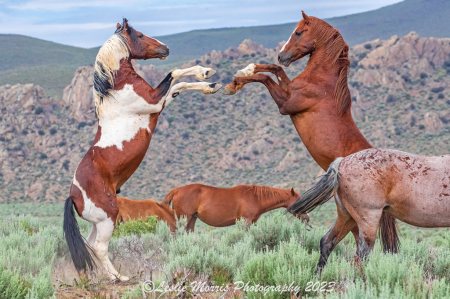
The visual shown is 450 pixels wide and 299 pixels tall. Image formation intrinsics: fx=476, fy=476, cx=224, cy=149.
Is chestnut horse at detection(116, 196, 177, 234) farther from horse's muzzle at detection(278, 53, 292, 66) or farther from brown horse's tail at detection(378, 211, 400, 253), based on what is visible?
brown horse's tail at detection(378, 211, 400, 253)

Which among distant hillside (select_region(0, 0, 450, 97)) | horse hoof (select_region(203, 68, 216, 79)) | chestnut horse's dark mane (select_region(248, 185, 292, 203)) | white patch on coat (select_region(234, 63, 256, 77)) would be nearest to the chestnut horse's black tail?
white patch on coat (select_region(234, 63, 256, 77))

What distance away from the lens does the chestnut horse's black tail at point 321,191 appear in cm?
519

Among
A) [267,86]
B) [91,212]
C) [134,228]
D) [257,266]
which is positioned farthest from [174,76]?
[134,228]

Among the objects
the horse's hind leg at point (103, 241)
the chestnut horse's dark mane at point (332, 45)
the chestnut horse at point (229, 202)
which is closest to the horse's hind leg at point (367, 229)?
the chestnut horse's dark mane at point (332, 45)

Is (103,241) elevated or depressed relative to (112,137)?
depressed

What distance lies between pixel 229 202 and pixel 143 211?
2.15m

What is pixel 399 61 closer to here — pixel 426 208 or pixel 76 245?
pixel 426 208

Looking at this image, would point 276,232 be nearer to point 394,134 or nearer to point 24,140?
point 394,134

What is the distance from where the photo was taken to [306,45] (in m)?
6.60

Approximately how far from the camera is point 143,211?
38.7 feet

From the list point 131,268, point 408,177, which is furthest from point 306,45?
point 131,268

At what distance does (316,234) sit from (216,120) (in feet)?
107

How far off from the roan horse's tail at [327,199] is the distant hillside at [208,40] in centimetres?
4689

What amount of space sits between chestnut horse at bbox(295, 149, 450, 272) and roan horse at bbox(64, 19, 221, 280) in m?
2.62
